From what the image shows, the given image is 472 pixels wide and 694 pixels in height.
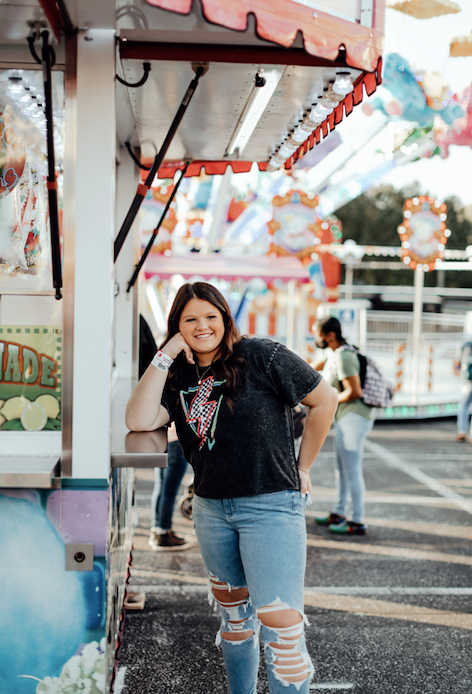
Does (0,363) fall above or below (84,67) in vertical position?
below

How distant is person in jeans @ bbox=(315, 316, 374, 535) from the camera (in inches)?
192

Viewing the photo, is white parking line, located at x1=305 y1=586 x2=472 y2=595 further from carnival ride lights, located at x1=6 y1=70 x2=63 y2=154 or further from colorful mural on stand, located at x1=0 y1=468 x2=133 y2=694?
carnival ride lights, located at x1=6 y1=70 x2=63 y2=154

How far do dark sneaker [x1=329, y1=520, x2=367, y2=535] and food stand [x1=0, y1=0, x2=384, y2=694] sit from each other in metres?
3.09

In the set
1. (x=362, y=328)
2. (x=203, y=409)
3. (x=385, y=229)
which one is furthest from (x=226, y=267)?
(x=385, y=229)

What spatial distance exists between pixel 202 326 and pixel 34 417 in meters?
0.66

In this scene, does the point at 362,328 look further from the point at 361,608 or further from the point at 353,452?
the point at 361,608

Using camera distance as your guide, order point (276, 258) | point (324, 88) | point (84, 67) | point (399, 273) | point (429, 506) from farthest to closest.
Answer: point (399, 273) < point (276, 258) < point (429, 506) < point (324, 88) < point (84, 67)

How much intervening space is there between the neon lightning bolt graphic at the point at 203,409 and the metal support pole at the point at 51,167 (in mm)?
599

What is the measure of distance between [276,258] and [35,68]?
9.37 metres

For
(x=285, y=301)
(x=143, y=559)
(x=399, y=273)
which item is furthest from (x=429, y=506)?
(x=399, y=273)

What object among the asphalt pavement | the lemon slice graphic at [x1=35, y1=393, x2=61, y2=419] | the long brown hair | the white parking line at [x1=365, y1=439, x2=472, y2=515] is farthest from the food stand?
the white parking line at [x1=365, y1=439, x2=472, y2=515]

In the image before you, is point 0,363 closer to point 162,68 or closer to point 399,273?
point 162,68

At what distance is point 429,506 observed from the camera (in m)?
5.90

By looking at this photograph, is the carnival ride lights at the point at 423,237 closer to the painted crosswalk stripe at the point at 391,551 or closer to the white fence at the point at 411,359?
the white fence at the point at 411,359
